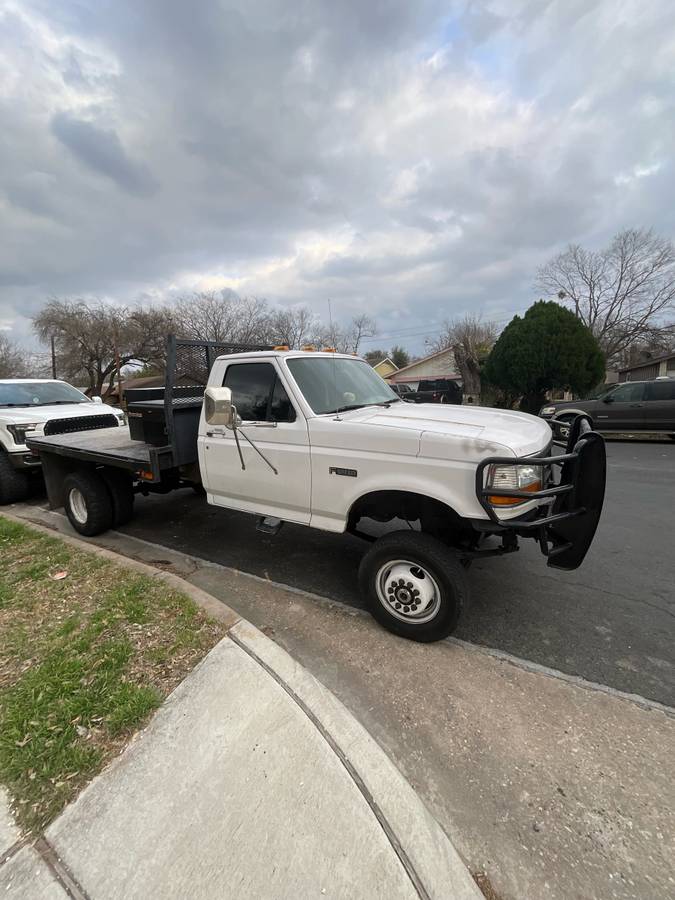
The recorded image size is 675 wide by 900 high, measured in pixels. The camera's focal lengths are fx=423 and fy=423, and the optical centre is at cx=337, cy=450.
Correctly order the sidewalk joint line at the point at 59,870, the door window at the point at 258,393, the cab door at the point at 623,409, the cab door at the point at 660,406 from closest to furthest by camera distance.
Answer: the sidewalk joint line at the point at 59,870, the door window at the point at 258,393, the cab door at the point at 660,406, the cab door at the point at 623,409

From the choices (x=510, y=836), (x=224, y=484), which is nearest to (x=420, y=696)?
(x=510, y=836)

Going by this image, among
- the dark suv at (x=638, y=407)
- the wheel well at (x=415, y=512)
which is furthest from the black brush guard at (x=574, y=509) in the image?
the dark suv at (x=638, y=407)

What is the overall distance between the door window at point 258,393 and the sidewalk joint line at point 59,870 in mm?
2547

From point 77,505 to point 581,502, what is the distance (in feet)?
17.5

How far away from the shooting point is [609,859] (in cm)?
163

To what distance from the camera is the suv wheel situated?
634cm

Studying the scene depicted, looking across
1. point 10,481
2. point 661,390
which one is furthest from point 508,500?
point 661,390

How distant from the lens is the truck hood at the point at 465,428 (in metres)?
2.58

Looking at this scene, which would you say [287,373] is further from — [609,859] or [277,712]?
[609,859]

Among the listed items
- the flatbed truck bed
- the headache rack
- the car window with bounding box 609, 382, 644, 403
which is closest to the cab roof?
the headache rack

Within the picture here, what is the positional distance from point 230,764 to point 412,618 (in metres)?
1.48

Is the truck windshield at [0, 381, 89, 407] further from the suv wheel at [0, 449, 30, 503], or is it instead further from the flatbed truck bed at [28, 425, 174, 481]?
the flatbed truck bed at [28, 425, 174, 481]

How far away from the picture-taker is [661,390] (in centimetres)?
1131

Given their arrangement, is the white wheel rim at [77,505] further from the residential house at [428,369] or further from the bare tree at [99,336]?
the residential house at [428,369]
